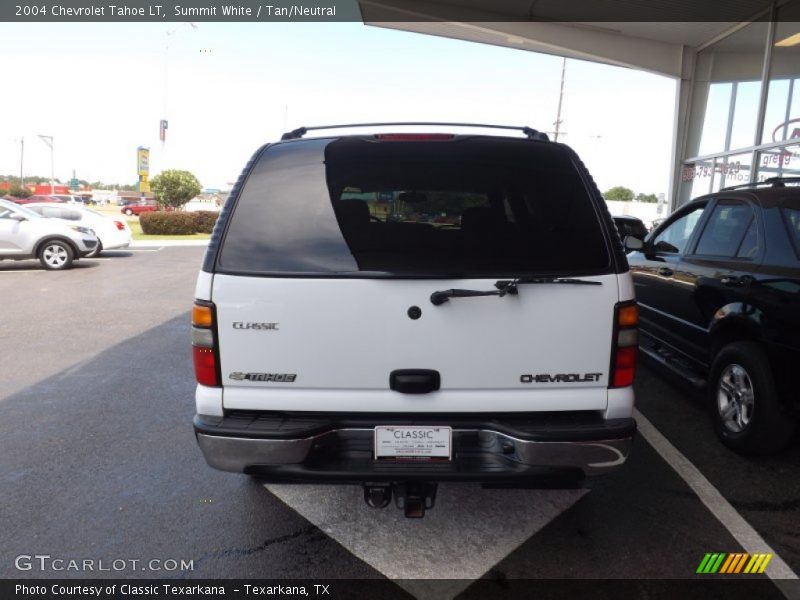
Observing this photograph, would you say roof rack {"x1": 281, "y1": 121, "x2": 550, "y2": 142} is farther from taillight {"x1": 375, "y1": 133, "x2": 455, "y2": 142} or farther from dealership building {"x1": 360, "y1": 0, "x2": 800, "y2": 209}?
dealership building {"x1": 360, "y1": 0, "x2": 800, "y2": 209}

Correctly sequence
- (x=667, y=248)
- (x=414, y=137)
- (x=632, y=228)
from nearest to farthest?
1. (x=414, y=137)
2. (x=667, y=248)
3. (x=632, y=228)

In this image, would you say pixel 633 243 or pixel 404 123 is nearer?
pixel 404 123

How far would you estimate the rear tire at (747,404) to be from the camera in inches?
141

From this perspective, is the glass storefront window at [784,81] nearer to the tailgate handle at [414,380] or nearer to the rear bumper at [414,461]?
the rear bumper at [414,461]

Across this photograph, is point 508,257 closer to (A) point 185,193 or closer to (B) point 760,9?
(B) point 760,9

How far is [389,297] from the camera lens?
2.32 meters

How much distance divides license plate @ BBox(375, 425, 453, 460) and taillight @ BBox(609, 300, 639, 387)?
74cm

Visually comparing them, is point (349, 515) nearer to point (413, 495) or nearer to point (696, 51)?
point (413, 495)

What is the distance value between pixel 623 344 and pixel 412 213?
112 centimetres

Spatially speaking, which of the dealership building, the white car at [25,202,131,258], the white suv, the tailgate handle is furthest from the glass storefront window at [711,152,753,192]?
the white car at [25,202,131,258]

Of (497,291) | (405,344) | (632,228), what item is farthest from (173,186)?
(497,291)

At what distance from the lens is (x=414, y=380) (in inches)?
93.7

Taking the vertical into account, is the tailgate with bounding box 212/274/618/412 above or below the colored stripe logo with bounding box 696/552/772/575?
above

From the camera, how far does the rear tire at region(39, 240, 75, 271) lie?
1257 centimetres
